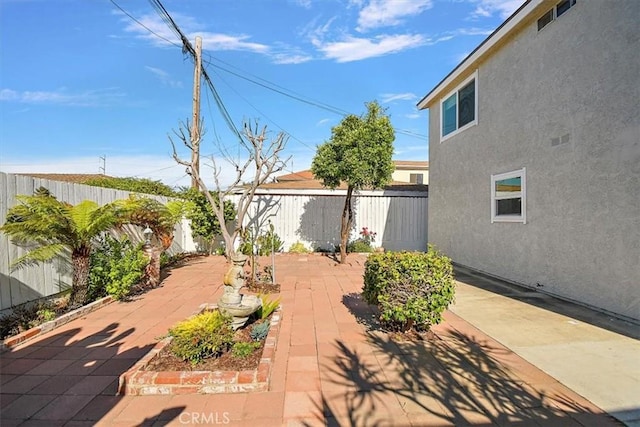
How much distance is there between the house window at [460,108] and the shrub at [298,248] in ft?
19.4

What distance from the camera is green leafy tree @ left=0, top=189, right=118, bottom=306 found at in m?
4.16

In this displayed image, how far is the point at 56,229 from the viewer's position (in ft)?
14.5

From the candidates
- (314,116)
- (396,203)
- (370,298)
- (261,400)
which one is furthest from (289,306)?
(314,116)

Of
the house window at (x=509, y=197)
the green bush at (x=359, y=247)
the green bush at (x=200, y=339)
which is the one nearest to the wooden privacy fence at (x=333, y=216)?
the green bush at (x=359, y=247)

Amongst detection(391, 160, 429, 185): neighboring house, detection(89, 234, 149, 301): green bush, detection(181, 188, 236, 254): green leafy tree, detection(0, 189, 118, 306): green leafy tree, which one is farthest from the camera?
detection(391, 160, 429, 185): neighboring house

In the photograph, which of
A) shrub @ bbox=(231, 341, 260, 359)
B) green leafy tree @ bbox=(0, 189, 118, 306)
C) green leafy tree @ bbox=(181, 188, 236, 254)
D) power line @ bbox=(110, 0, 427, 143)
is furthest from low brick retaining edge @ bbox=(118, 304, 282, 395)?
green leafy tree @ bbox=(181, 188, 236, 254)

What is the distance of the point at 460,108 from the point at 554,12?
10.6ft

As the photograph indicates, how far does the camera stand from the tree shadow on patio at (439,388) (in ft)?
7.73

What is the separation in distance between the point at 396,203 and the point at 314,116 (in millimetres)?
8256

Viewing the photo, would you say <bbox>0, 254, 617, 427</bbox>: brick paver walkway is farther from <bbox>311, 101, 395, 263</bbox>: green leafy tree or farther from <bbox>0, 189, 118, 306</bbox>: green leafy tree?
<bbox>311, 101, 395, 263</bbox>: green leafy tree

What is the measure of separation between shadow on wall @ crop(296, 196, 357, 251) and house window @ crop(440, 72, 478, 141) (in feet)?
15.3

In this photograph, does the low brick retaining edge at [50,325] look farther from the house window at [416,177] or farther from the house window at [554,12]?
the house window at [416,177]

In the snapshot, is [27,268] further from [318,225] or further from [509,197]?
[509,197]

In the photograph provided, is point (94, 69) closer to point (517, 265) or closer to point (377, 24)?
point (377, 24)
